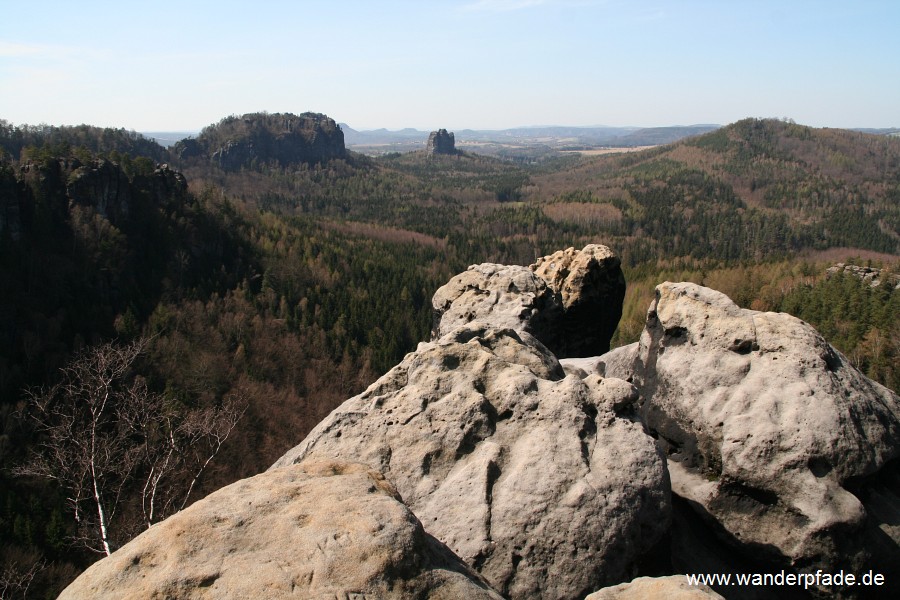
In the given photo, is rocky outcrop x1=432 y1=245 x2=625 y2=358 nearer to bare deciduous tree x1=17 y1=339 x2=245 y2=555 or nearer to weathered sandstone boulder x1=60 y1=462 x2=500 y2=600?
bare deciduous tree x1=17 y1=339 x2=245 y2=555

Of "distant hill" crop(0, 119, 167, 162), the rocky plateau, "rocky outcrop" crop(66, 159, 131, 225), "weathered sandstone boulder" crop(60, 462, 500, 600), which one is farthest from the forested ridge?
"distant hill" crop(0, 119, 167, 162)

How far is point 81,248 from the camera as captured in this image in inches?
2899

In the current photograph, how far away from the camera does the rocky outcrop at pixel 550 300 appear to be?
21.8 m

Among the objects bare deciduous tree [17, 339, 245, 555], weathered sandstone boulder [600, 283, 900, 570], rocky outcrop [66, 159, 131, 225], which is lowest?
bare deciduous tree [17, 339, 245, 555]

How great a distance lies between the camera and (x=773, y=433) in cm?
1048

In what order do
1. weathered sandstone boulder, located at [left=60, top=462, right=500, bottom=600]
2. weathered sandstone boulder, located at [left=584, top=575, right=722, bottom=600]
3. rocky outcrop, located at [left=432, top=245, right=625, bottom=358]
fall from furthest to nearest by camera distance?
1. rocky outcrop, located at [left=432, top=245, right=625, bottom=358]
2. weathered sandstone boulder, located at [left=584, top=575, right=722, bottom=600]
3. weathered sandstone boulder, located at [left=60, top=462, right=500, bottom=600]

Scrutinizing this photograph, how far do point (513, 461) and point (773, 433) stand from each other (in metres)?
4.94

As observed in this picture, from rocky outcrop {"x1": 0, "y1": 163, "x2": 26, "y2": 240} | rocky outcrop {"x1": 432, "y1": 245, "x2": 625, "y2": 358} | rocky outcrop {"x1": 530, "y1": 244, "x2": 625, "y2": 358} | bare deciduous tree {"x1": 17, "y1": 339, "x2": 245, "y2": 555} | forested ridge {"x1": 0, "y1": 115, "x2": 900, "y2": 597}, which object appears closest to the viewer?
bare deciduous tree {"x1": 17, "y1": 339, "x2": 245, "y2": 555}

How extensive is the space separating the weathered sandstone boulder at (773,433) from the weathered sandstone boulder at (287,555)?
652 centimetres

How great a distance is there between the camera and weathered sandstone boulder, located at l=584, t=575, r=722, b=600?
6.02 metres

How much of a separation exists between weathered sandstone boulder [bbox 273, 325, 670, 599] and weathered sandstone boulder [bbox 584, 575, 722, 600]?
6.42ft

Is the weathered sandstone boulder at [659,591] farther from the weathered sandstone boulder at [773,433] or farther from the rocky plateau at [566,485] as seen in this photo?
the weathered sandstone boulder at [773,433]

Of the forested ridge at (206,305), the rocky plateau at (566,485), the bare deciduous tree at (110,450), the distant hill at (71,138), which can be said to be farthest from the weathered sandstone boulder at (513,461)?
the distant hill at (71,138)

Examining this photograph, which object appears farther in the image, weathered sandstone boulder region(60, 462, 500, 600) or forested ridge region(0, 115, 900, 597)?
forested ridge region(0, 115, 900, 597)
